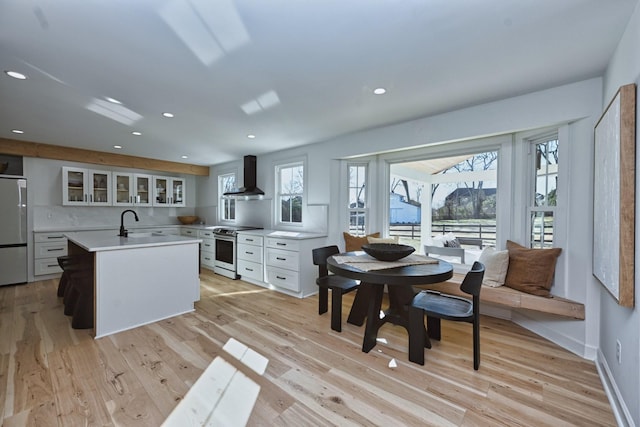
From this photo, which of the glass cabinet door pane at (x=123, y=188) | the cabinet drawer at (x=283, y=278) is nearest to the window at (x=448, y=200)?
the cabinet drawer at (x=283, y=278)

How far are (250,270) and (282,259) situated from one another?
81cm

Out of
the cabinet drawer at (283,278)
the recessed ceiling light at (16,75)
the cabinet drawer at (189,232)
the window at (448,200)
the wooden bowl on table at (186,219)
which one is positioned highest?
the recessed ceiling light at (16,75)

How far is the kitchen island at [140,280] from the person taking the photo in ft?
8.73

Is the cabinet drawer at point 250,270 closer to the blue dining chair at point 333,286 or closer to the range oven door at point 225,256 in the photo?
the range oven door at point 225,256

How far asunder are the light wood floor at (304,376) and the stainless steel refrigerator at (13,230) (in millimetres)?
1847

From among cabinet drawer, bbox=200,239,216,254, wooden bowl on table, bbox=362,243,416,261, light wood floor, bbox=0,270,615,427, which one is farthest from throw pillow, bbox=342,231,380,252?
cabinet drawer, bbox=200,239,216,254

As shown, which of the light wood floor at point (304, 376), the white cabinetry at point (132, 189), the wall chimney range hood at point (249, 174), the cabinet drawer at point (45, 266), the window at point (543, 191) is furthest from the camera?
the white cabinetry at point (132, 189)

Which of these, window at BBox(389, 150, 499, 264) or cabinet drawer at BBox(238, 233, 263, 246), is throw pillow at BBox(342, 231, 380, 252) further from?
cabinet drawer at BBox(238, 233, 263, 246)

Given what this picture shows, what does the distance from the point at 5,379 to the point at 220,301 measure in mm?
1929

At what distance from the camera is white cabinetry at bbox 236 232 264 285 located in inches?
173

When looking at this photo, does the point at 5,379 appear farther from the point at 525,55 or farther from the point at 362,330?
the point at 525,55

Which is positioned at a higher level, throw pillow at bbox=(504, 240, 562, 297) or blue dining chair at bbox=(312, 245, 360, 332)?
throw pillow at bbox=(504, 240, 562, 297)

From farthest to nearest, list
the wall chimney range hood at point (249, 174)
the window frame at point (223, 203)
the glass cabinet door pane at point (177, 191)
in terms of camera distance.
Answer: the glass cabinet door pane at point (177, 191), the window frame at point (223, 203), the wall chimney range hood at point (249, 174)

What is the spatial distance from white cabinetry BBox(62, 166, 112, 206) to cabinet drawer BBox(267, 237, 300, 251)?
3.61 m
